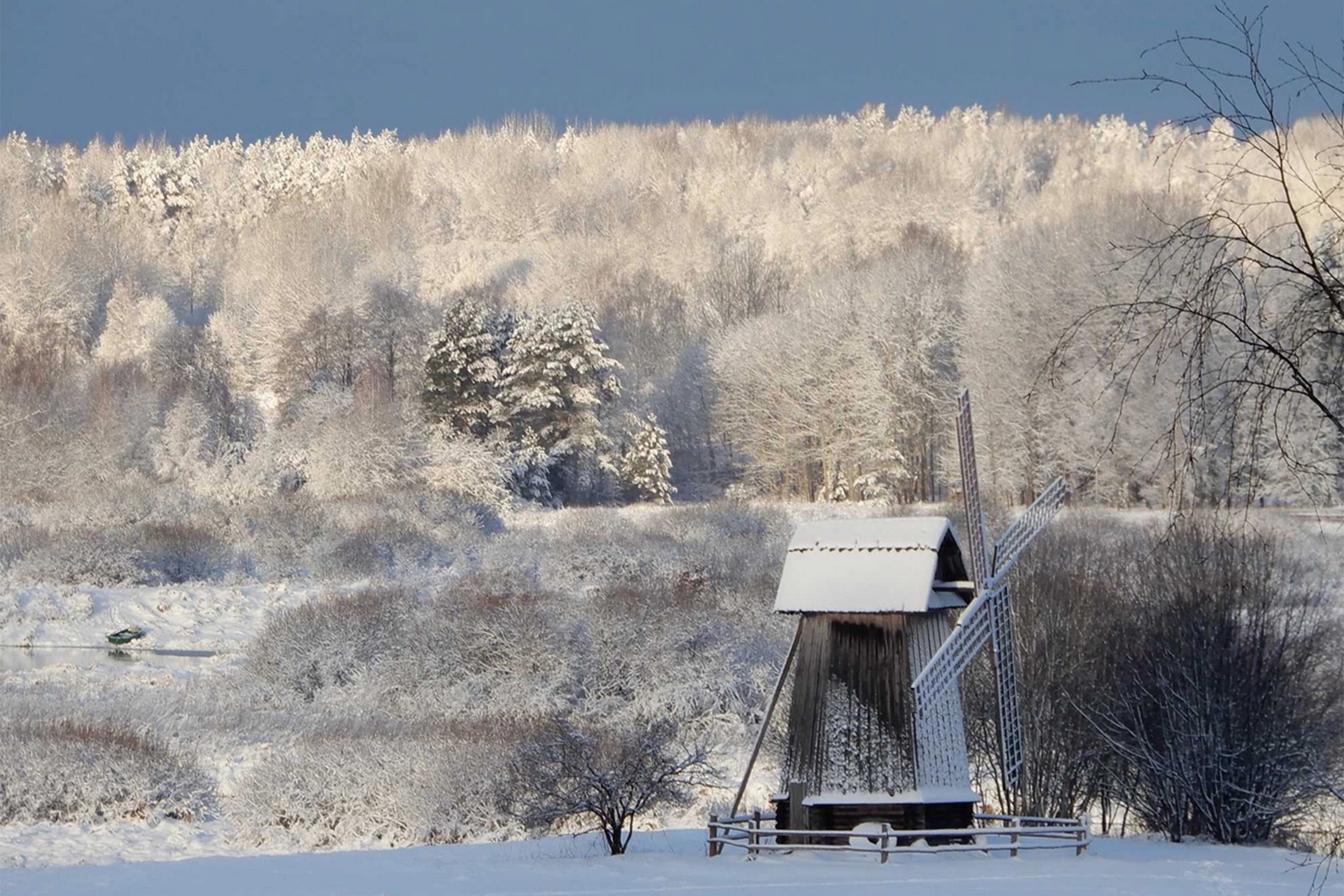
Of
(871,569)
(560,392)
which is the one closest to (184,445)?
(560,392)

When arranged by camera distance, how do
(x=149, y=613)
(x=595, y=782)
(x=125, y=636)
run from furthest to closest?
1. (x=149, y=613)
2. (x=125, y=636)
3. (x=595, y=782)

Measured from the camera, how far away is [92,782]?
1836 centimetres

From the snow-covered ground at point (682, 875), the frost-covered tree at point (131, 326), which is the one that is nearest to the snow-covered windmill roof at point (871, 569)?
the snow-covered ground at point (682, 875)

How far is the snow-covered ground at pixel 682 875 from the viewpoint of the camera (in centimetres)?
1173

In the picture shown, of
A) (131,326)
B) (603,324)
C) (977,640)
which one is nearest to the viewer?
(977,640)

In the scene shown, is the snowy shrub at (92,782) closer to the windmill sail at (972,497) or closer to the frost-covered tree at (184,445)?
the windmill sail at (972,497)

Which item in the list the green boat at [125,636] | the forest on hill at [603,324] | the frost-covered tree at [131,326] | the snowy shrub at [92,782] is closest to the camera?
the snowy shrub at [92,782]

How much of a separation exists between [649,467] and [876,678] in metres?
37.8

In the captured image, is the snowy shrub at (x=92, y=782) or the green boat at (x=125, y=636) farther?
the green boat at (x=125, y=636)

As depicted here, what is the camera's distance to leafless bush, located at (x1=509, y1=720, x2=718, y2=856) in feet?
52.9

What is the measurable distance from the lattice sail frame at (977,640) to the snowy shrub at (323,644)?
14.5 metres

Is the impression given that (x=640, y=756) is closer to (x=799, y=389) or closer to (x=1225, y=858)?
(x=1225, y=858)

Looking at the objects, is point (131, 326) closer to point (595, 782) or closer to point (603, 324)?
point (603, 324)

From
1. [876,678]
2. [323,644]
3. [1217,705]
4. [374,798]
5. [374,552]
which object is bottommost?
[374,798]
